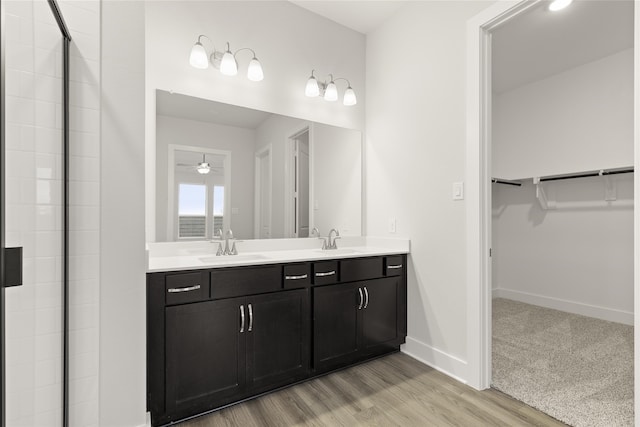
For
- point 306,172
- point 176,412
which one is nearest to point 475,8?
point 306,172

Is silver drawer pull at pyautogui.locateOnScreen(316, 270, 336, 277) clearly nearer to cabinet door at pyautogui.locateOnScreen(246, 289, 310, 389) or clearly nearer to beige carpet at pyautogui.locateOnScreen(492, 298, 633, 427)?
cabinet door at pyautogui.locateOnScreen(246, 289, 310, 389)

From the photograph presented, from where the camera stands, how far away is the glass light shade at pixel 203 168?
2.24 meters

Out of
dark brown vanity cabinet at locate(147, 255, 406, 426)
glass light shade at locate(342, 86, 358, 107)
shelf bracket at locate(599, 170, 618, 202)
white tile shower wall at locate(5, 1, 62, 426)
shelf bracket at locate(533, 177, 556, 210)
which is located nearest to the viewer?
white tile shower wall at locate(5, 1, 62, 426)

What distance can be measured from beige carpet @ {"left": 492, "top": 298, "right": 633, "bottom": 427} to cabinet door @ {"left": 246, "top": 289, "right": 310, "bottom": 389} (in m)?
1.25

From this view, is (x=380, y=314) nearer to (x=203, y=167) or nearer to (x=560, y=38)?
(x=203, y=167)

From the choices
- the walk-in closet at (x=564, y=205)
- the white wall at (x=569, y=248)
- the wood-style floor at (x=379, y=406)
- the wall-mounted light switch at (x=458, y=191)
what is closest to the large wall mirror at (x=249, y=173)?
the wall-mounted light switch at (x=458, y=191)

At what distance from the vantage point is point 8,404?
2.92 ft

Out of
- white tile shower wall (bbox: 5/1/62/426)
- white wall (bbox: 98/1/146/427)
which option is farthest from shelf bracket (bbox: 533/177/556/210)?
white tile shower wall (bbox: 5/1/62/426)

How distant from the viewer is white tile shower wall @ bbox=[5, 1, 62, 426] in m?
0.91

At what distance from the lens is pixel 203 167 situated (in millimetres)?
2250

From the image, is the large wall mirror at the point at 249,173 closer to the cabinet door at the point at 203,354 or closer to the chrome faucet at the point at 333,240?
the chrome faucet at the point at 333,240

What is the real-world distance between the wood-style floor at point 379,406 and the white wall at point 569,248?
2.31 metres

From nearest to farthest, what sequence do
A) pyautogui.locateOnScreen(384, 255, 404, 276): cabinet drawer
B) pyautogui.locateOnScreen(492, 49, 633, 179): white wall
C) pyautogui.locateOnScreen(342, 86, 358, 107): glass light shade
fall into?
pyautogui.locateOnScreen(384, 255, 404, 276): cabinet drawer < pyautogui.locateOnScreen(342, 86, 358, 107): glass light shade < pyautogui.locateOnScreen(492, 49, 633, 179): white wall

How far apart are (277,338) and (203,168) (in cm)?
126
